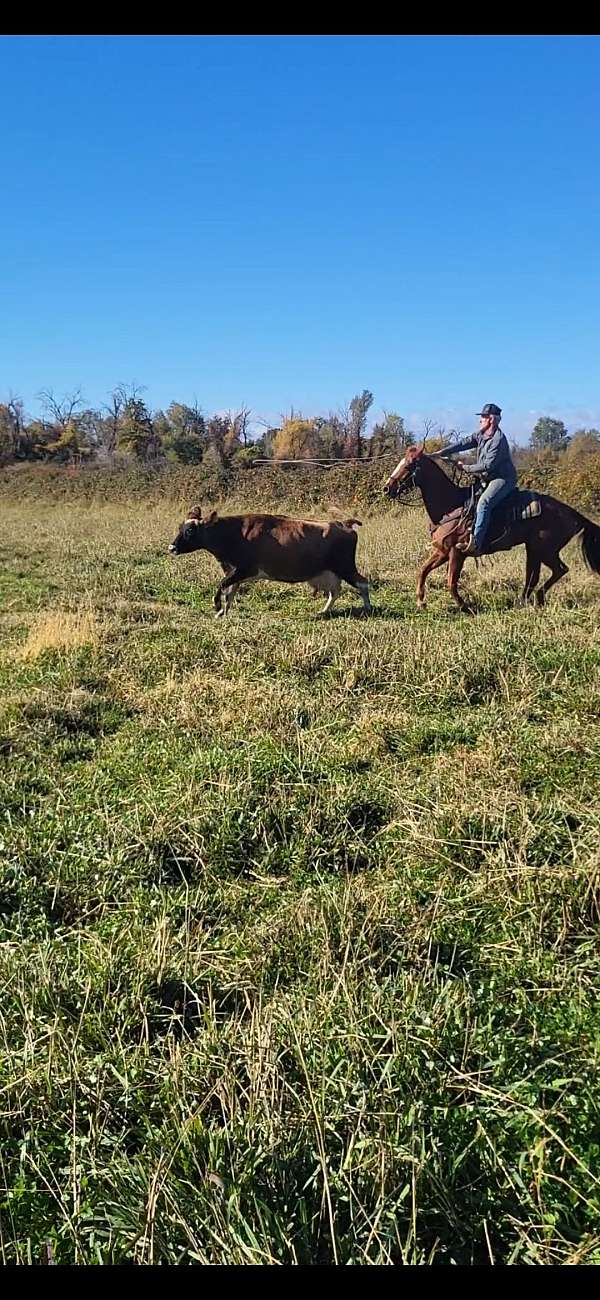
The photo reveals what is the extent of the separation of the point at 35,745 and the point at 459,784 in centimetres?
304

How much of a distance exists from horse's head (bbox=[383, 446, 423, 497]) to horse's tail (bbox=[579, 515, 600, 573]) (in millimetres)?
2502

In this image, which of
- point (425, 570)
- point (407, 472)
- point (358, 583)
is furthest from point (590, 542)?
point (358, 583)

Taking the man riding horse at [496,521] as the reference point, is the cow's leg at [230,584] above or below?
below

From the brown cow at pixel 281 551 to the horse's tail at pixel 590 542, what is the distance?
10.6 ft

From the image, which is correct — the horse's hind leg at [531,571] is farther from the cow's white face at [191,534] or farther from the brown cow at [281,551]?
the cow's white face at [191,534]

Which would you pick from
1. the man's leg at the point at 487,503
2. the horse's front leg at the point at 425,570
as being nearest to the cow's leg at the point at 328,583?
the horse's front leg at the point at 425,570

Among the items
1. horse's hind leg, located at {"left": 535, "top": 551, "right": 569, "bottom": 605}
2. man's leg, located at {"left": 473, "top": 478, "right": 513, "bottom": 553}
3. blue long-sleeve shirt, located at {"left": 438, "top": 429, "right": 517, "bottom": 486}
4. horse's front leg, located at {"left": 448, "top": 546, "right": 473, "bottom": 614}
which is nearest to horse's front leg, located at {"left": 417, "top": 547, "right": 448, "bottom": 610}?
horse's front leg, located at {"left": 448, "top": 546, "right": 473, "bottom": 614}

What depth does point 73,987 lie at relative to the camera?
2832 millimetres

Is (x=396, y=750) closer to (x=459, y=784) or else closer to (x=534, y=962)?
(x=459, y=784)

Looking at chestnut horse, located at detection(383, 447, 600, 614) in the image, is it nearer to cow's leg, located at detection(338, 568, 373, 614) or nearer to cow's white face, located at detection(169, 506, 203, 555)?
cow's leg, located at detection(338, 568, 373, 614)

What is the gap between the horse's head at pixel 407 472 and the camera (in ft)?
35.6

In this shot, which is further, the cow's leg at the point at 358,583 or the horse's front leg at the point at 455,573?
the cow's leg at the point at 358,583

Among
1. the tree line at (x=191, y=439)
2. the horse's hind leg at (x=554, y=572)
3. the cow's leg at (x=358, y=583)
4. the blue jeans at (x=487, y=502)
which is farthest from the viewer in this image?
the tree line at (x=191, y=439)

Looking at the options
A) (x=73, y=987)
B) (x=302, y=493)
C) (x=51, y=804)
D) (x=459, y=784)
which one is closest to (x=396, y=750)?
(x=459, y=784)
